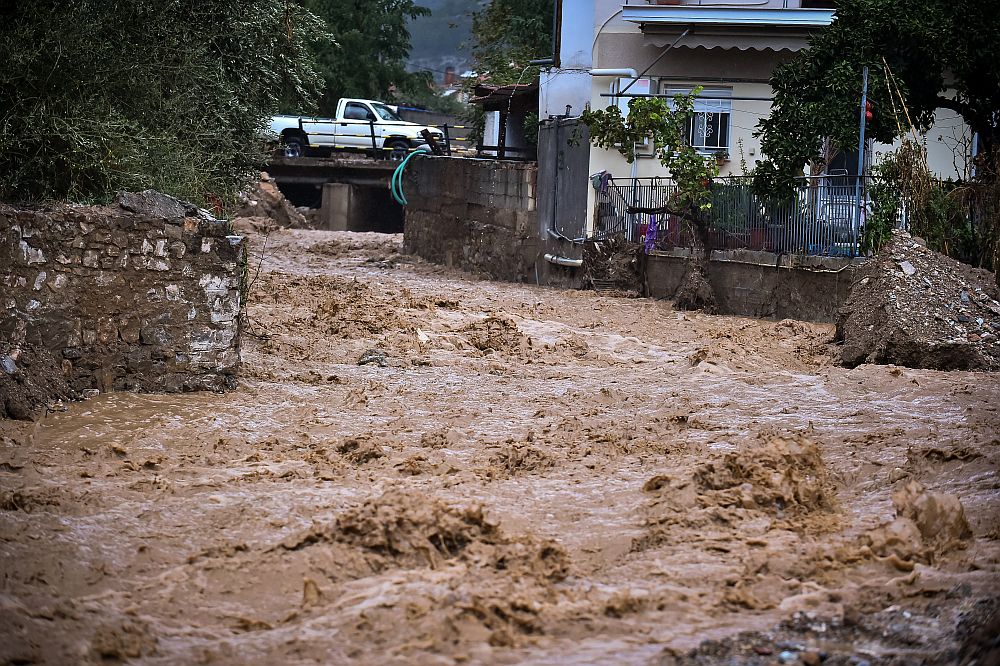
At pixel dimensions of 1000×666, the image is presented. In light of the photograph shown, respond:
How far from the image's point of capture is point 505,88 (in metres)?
25.7

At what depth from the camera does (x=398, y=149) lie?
115 feet

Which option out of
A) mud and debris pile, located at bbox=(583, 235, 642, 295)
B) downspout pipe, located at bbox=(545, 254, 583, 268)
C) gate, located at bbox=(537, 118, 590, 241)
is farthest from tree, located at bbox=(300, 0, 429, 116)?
mud and debris pile, located at bbox=(583, 235, 642, 295)

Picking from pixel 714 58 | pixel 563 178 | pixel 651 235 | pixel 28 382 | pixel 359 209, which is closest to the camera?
pixel 28 382

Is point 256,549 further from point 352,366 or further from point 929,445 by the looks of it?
point 352,366

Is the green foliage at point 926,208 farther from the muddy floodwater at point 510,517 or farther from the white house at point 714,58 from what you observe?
the white house at point 714,58

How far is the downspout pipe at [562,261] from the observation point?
18750mm

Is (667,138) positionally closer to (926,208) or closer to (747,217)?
(747,217)

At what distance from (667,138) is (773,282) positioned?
317cm

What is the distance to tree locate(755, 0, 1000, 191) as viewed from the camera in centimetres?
1359

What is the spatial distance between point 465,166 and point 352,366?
527 inches

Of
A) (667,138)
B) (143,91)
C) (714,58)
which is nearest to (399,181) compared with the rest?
(714,58)

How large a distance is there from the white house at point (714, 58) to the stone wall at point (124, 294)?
10.7 metres

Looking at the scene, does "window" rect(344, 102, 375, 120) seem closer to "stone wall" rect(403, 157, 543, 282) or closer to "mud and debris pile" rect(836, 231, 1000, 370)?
"stone wall" rect(403, 157, 543, 282)

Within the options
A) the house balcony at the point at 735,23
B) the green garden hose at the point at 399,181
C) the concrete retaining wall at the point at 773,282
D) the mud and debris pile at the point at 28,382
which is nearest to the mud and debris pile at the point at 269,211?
the green garden hose at the point at 399,181
